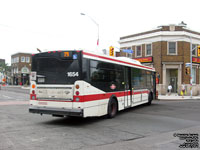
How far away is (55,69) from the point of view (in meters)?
8.95

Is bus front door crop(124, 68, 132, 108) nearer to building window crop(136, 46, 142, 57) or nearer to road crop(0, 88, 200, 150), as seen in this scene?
road crop(0, 88, 200, 150)

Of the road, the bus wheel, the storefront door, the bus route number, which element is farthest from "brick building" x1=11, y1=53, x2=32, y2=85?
the bus route number

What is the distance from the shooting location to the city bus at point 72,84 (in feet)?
27.9

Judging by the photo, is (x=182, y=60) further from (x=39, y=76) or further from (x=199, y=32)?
(x=39, y=76)

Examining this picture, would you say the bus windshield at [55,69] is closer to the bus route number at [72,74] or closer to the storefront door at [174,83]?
the bus route number at [72,74]

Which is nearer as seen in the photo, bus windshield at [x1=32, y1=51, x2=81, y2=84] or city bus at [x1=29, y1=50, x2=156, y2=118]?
city bus at [x1=29, y1=50, x2=156, y2=118]

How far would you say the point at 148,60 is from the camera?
32844 mm

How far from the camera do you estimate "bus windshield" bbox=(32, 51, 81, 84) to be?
8.62 metres

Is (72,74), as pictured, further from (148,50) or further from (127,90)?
(148,50)

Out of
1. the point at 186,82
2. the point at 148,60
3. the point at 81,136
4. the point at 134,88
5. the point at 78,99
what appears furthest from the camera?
the point at 148,60

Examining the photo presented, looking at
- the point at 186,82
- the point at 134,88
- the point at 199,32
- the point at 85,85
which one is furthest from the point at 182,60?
the point at 85,85

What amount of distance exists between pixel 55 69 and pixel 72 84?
1029 mm

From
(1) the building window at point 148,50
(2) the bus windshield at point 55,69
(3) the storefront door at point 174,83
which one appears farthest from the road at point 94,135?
(1) the building window at point 148,50

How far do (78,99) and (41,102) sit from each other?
1721mm
